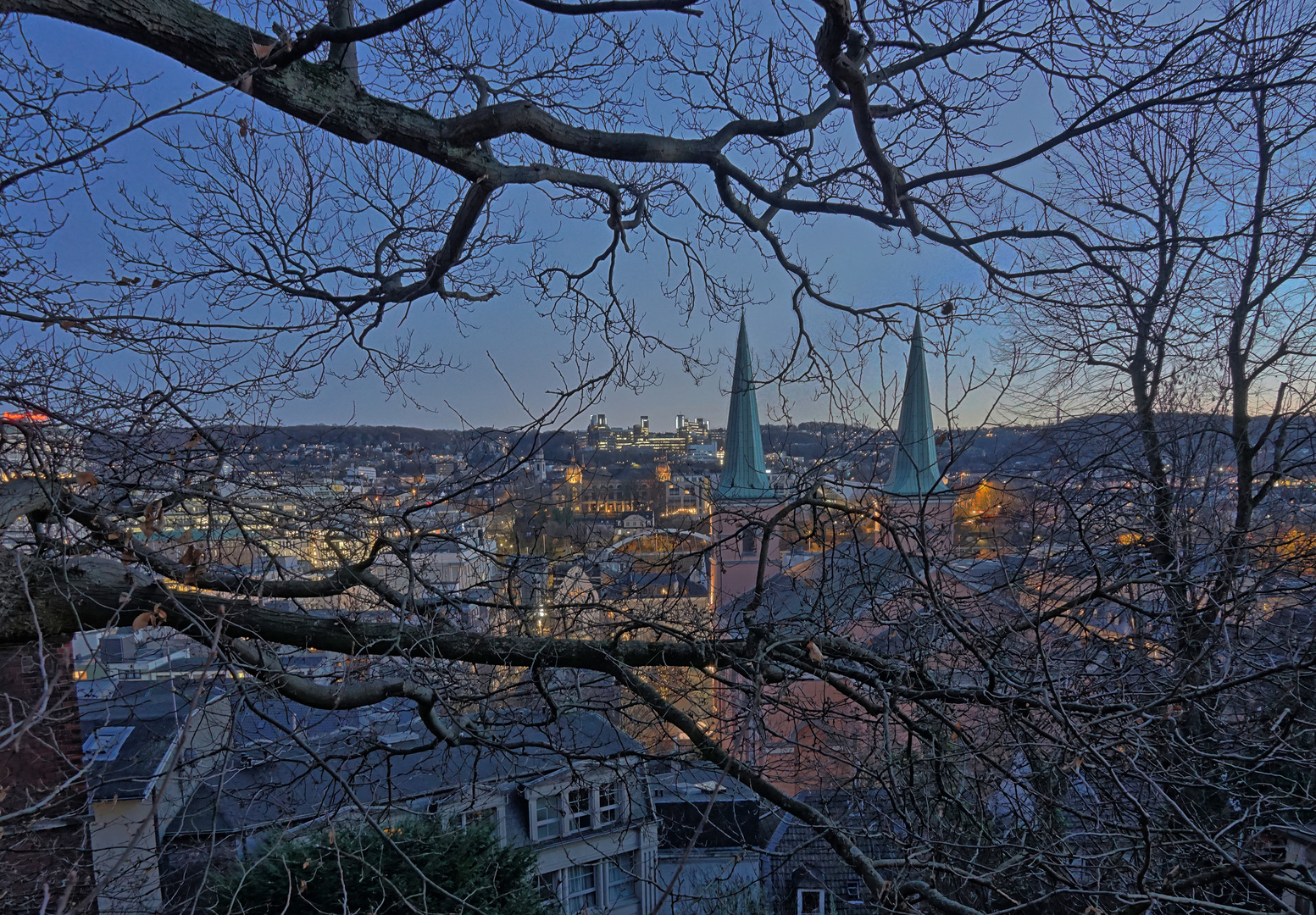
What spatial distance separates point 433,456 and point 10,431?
191 centimetres

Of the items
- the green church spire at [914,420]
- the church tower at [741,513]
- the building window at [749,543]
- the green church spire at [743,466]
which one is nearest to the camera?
the church tower at [741,513]

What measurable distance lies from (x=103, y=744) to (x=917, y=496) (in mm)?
4098

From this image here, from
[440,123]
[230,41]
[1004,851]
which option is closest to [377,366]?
[440,123]

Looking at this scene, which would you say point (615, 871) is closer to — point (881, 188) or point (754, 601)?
point (754, 601)

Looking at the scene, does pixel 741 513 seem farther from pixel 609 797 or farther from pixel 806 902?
pixel 806 902

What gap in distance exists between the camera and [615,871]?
11719 millimetres

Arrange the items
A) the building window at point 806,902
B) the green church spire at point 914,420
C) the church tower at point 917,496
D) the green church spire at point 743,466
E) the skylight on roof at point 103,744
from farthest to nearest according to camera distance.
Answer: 1. the building window at point 806,902
2. the green church spire at point 743,466
3. the green church spire at point 914,420
4. the church tower at point 917,496
5. the skylight on roof at point 103,744

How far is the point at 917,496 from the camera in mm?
3047

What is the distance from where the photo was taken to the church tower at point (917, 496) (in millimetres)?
2822

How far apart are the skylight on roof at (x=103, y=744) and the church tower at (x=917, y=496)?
2.88 metres

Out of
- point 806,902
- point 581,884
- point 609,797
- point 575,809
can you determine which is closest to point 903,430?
point 609,797

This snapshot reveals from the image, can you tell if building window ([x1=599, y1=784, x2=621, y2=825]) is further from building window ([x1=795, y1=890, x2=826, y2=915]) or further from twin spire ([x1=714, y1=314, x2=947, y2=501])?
building window ([x1=795, y1=890, x2=826, y2=915])

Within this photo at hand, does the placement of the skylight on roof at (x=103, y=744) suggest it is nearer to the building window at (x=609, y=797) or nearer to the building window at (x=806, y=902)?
the building window at (x=609, y=797)

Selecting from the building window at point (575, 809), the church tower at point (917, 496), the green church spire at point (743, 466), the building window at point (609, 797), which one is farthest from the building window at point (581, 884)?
the church tower at point (917, 496)
